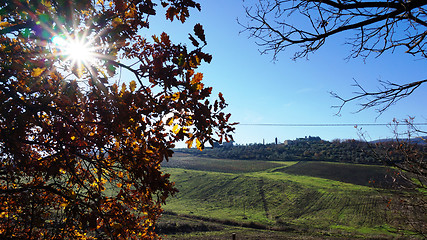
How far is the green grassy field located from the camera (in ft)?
81.6

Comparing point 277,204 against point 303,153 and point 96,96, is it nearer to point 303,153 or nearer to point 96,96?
point 96,96

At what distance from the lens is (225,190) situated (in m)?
42.1

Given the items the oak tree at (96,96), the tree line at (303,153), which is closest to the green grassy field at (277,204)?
the tree line at (303,153)

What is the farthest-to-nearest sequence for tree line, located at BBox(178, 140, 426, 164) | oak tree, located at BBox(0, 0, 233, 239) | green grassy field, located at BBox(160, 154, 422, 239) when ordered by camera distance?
tree line, located at BBox(178, 140, 426, 164) < green grassy field, located at BBox(160, 154, 422, 239) < oak tree, located at BBox(0, 0, 233, 239)

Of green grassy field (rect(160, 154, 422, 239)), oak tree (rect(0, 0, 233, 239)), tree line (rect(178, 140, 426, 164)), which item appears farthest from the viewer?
tree line (rect(178, 140, 426, 164))

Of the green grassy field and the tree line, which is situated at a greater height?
the tree line

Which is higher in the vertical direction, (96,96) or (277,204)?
(96,96)

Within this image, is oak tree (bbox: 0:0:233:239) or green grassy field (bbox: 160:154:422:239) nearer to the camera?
oak tree (bbox: 0:0:233:239)

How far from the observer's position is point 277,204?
1390 inches

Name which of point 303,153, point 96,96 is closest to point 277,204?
point 96,96

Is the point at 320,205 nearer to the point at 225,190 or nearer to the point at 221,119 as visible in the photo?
the point at 225,190

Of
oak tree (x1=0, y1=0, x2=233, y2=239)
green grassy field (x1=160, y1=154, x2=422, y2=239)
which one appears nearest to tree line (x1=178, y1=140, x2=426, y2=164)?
green grassy field (x1=160, y1=154, x2=422, y2=239)

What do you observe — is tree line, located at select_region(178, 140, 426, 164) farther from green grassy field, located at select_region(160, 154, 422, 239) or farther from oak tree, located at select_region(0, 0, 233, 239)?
oak tree, located at select_region(0, 0, 233, 239)

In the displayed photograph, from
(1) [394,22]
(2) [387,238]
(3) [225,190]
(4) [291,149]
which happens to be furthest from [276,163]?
(1) [394,22]
